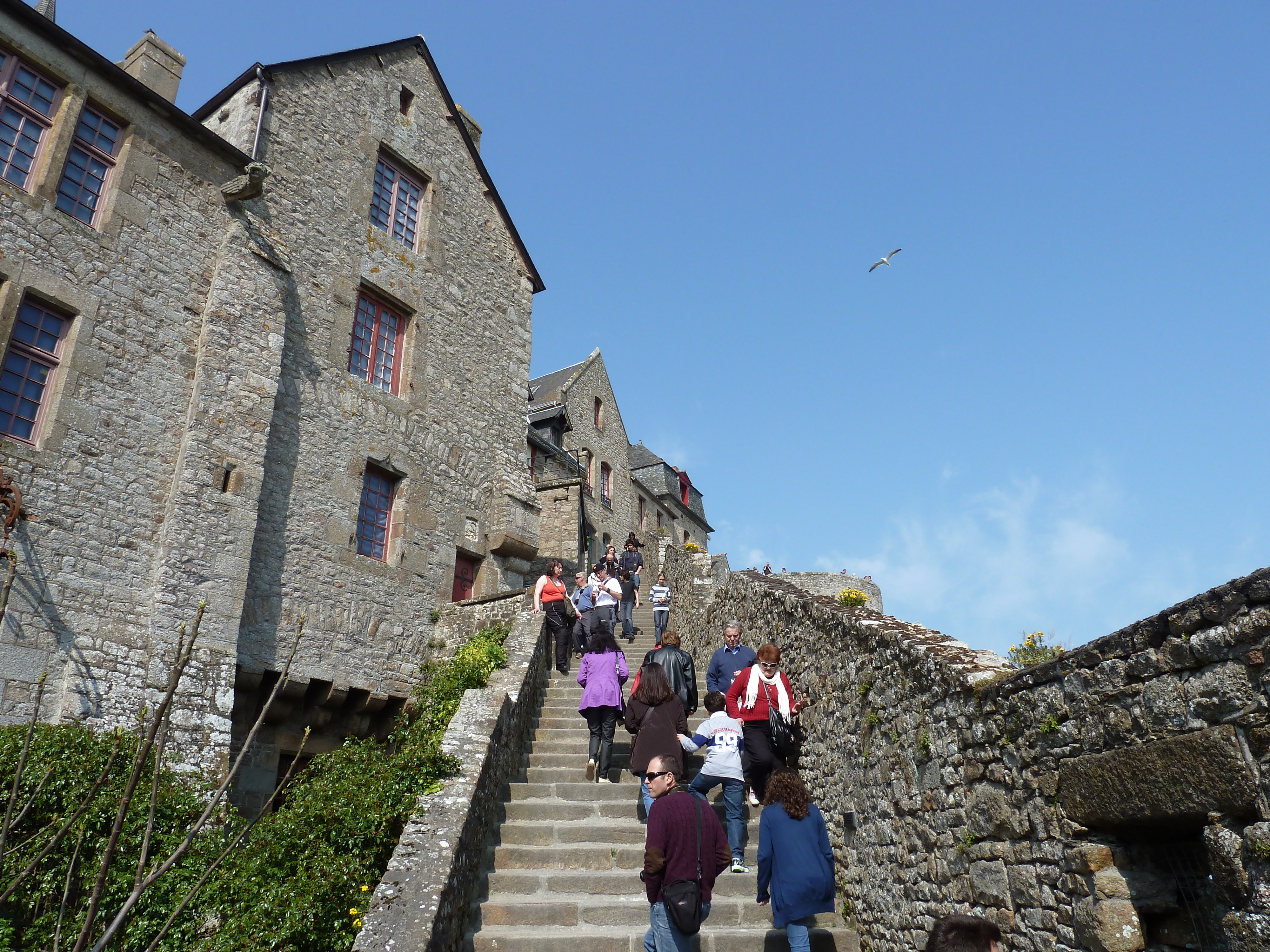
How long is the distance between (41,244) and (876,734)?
9381 mm

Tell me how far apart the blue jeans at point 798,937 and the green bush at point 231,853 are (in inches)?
106

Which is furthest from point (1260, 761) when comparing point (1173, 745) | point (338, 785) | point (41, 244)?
point (41, 244)

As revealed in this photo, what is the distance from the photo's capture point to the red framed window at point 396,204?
1352 centimetres

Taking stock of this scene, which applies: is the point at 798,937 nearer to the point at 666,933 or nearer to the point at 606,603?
the point at 666,933

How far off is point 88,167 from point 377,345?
4297mm

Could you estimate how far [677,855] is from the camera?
14.3 ft

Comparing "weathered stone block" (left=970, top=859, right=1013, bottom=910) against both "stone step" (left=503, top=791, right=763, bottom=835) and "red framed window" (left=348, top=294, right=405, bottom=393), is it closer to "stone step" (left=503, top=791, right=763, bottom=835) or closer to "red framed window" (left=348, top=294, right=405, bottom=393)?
"stone step" (left=503, top=791, right=763, bottom=835)

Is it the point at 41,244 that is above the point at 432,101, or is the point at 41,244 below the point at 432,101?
below

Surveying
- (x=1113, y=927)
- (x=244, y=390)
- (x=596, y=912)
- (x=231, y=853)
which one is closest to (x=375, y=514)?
(x=244, y=390)

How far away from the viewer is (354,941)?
15.2 feet

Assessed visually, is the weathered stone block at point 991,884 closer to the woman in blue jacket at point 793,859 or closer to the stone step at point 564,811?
the woman in blue jacket at point 793,859

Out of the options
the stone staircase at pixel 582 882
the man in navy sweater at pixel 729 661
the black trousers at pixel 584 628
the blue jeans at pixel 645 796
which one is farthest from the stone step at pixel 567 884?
the black trousers at pixel 584 628

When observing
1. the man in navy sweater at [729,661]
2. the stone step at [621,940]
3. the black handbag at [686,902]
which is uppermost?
the man in navy sweater at [729,661]

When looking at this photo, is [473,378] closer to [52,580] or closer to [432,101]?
[432,101]
